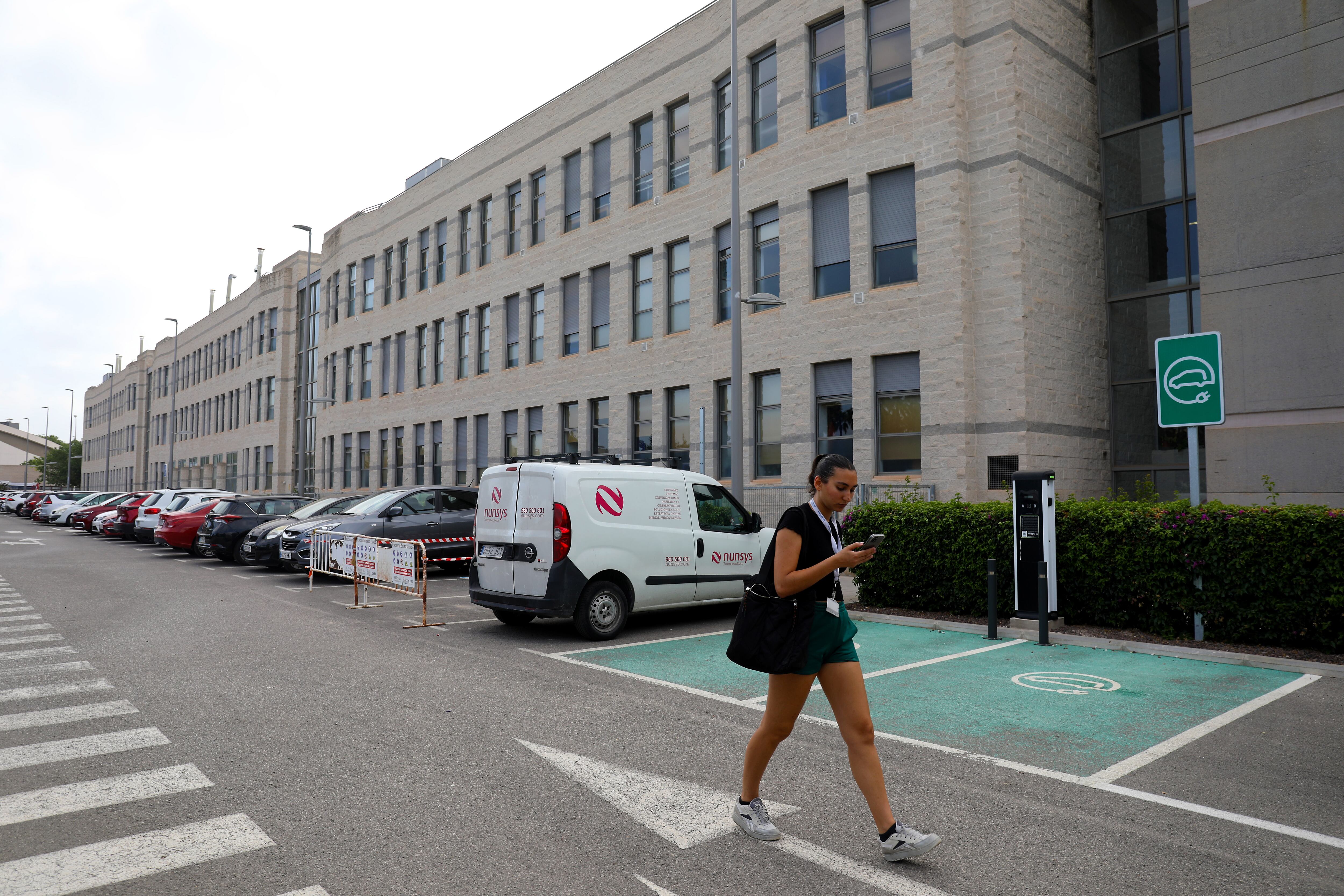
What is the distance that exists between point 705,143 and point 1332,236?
44.7 ft

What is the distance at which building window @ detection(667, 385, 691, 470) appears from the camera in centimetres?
2270

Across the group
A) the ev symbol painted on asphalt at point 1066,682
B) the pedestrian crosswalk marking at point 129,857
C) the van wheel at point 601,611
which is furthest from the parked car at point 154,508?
the ev symbol painted on asphalt at point 1066,682

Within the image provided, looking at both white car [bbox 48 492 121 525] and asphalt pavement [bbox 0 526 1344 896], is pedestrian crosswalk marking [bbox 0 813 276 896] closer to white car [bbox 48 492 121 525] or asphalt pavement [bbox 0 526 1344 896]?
asphalt pavement [bbox 0 526 1344 896]

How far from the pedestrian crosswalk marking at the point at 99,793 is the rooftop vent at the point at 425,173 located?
32741mm

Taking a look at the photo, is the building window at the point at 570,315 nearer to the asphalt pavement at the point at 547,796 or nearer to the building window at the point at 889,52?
the building window at the point at 889,52

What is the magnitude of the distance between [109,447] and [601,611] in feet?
338

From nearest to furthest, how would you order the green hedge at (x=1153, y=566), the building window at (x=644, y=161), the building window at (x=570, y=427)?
the green hedge at (x=1153, y=566) < the building window at (x=644, y=161) < the building window at (x=570, y=427)

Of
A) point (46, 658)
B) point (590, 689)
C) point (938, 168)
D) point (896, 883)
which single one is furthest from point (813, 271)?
point (896, 883)

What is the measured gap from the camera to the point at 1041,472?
400 inches

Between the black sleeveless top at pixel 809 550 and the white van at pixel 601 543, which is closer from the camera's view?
the black sleeveless top at pixel 809 550

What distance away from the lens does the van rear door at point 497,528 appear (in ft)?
33.2

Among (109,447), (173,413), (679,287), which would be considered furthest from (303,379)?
(109,447)

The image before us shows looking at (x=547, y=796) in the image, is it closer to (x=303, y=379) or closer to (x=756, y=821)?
(x=756, y=821)

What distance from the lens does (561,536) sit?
31.6 feet
